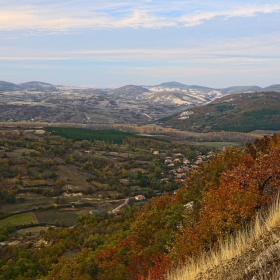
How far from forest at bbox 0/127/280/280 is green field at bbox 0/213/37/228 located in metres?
2.94

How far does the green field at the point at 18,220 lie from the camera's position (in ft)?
205

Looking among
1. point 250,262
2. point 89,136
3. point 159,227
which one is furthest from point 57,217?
point 89,136

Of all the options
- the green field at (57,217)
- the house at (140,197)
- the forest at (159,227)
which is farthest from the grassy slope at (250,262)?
the house at (140,197)

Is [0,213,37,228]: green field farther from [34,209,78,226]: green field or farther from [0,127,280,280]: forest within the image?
[0,127,280,280]: forest

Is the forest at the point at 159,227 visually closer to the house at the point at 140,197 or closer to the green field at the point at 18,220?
the green field at the point at 18,220

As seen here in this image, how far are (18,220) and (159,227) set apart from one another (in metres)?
47.1

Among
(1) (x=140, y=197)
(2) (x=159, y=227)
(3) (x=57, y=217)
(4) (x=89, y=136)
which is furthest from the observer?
(4) (x=89, y=136)

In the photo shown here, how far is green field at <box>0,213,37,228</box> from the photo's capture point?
205 ft

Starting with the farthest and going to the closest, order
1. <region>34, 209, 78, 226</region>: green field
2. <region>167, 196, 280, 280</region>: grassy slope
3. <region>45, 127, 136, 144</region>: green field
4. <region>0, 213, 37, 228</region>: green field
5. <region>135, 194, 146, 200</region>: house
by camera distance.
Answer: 1. <region>45, 127, 136, 144</region>: green field
2. <region>135, 194, 146, 200</region>: house
3. <region>34, 209, 78, 226</region>: green field
4. <region>0, 213, 37, 228</region>: green field
5. <region>167, 196, 280, 280</region>: grassy slope

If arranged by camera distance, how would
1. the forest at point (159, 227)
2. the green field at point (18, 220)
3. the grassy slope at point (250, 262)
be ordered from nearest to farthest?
the grassy slope at point (250, 262) < the forest at point (159, 227) < the green field at point (18, 220)

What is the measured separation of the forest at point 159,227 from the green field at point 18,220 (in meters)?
2.94

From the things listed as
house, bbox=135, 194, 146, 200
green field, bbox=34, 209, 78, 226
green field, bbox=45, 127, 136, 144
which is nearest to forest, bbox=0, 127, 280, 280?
green field, bbox=34, 209, 78, 226

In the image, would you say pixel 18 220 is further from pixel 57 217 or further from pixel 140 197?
pixel 140 197

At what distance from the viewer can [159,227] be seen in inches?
1073
